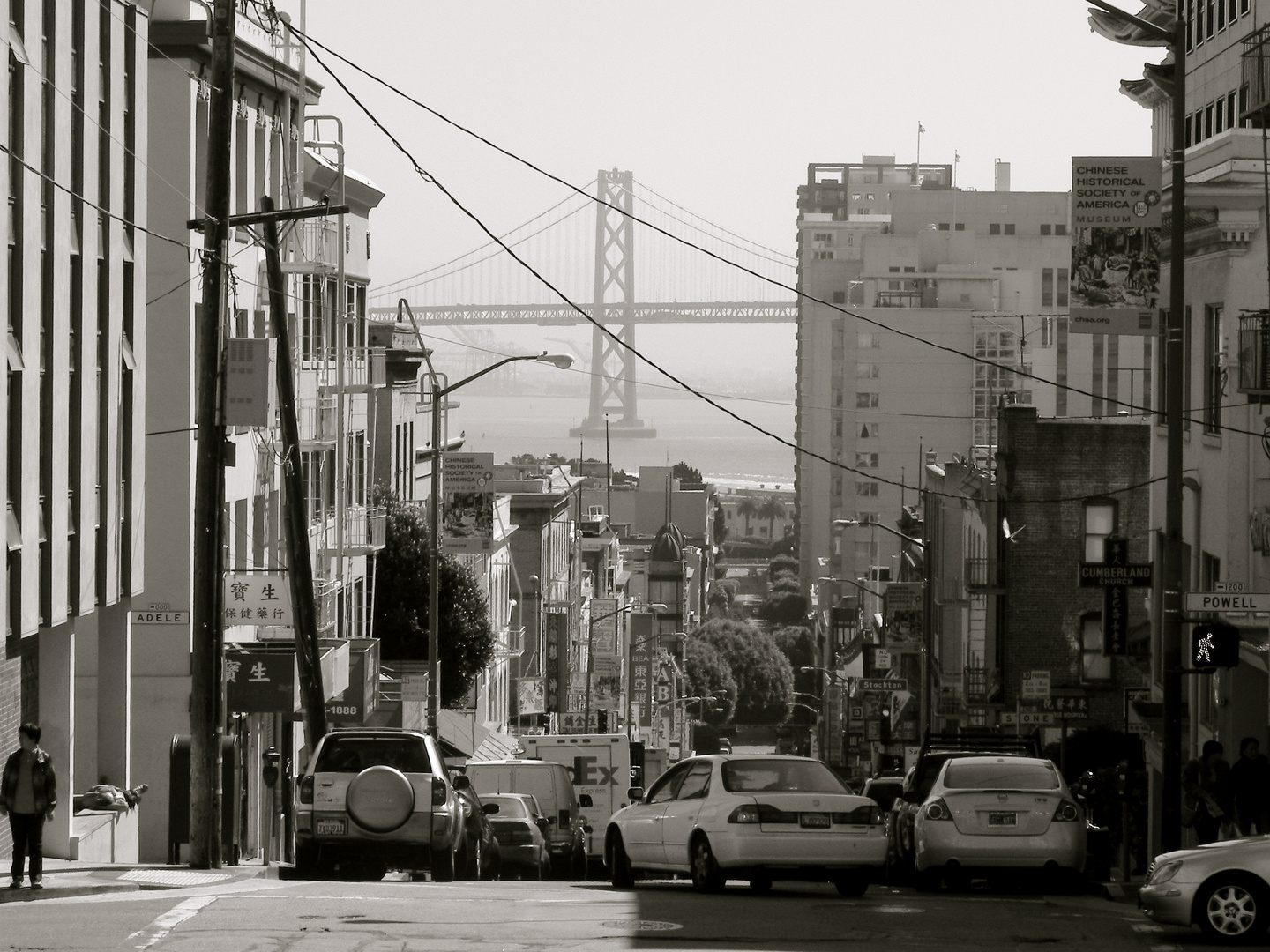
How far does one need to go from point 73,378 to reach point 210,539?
4587mm

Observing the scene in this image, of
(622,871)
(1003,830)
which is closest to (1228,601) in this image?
(1003,830)

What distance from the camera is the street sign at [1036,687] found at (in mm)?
38312

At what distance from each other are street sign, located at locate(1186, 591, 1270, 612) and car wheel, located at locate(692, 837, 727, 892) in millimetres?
7081


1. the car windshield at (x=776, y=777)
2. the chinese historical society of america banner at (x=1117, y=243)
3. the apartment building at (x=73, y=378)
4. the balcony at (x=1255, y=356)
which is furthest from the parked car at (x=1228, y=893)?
the apartment building at (x=73, y=378)

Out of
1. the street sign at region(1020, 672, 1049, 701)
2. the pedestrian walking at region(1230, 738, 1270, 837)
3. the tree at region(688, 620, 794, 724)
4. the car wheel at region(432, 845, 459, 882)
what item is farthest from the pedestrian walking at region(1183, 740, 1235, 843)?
the tree at region(688, 620, 794, 724)

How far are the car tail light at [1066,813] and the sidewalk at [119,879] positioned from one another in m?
7.91

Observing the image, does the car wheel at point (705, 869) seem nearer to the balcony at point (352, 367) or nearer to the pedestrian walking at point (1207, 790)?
the pedestrian walking at point (1207, 790)

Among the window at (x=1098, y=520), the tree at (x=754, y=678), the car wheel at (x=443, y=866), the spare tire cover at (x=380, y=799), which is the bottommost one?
the tree at (x=754, y=678)

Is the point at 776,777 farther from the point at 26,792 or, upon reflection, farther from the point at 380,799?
the point at 26,792

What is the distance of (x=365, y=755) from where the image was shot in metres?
20.6

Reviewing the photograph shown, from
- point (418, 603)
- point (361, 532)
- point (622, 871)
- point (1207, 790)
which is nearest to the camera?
point (622, 871)

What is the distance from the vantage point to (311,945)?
1236 cm

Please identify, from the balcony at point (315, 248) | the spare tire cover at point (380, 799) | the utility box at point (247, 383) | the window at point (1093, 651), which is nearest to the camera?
the spare tire cover at point (380, 799)

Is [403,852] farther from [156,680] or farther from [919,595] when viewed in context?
[919,595]
